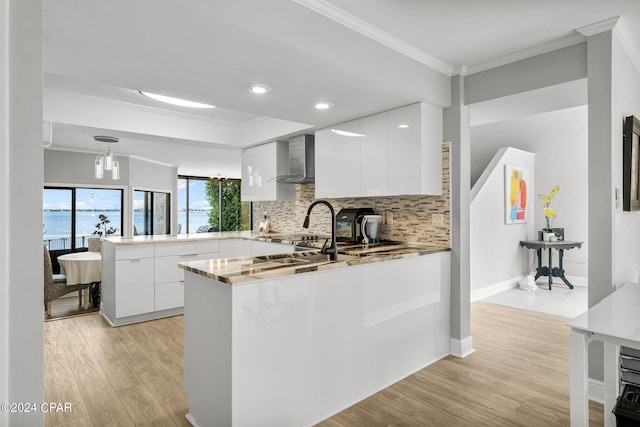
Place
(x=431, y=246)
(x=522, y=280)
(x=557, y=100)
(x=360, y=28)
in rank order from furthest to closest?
(x=522, y=280) → (x=431, y=246) → (x=557, y=100) → (x=360, y=28)

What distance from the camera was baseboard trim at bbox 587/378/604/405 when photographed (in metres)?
2.33

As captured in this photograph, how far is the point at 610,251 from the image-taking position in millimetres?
2299

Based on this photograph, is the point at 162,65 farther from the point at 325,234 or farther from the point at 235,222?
the point at 235,222

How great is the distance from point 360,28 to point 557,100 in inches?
72.2

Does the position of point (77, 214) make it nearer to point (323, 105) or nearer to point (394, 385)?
point (323, 105)

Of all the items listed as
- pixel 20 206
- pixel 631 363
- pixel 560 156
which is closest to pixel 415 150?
pixel 631 363

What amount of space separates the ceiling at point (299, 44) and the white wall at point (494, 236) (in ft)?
6.64

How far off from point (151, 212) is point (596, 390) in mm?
8340

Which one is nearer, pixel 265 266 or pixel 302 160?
pixel 265 266

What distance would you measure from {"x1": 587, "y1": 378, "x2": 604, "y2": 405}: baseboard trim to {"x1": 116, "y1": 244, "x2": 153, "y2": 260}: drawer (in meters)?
4.15

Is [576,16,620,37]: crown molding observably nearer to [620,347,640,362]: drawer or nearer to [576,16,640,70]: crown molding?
[576,16,640,70]: crown molding

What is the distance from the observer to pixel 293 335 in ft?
6.61

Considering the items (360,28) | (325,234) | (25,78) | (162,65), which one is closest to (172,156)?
(325,234)

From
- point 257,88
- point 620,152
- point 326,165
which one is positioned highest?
point 257,88
